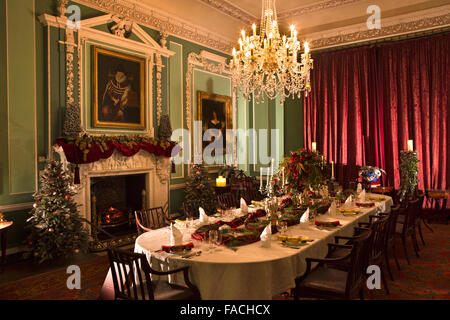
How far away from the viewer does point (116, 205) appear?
6352 millimetres

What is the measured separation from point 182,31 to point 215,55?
1.15 m

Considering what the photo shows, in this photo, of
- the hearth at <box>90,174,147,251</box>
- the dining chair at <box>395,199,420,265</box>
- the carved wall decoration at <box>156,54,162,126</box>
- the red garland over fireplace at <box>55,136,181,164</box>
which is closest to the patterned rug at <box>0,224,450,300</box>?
the dining chair at <box>395,199,420,265</box>

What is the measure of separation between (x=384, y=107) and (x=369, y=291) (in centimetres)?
529

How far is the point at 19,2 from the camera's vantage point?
4.85 metres

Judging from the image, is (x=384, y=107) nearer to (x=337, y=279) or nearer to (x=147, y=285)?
(x=337, y=279)

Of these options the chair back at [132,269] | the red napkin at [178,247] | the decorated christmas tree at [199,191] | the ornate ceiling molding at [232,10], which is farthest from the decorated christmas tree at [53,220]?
the ornate ceiling molding at [232,10]

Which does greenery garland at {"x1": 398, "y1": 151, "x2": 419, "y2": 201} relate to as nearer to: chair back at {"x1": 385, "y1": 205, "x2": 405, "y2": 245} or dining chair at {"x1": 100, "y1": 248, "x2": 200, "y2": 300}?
chair back at {"x1": 385, "y1": 205, "x2": 405, "y2": 245}

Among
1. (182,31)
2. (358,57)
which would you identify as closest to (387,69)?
(358,57)

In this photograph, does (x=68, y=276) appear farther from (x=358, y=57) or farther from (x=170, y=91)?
(x=358, y=57)

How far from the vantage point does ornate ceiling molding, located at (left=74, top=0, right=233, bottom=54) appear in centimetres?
596

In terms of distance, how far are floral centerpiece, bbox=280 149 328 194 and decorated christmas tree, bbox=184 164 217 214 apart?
9.92ft

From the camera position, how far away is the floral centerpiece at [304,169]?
4.27 metres

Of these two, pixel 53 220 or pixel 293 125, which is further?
pixel 293 125

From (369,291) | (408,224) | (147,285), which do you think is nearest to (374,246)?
(369,291)
